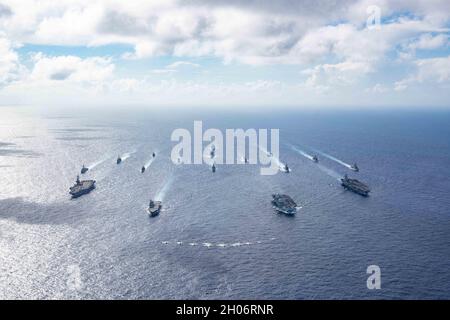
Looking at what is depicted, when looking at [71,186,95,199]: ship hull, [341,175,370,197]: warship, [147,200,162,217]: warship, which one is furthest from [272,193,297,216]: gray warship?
[71,186,95,199]: ship hull

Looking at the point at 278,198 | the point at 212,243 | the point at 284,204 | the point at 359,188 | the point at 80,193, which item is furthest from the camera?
the point at 359,188

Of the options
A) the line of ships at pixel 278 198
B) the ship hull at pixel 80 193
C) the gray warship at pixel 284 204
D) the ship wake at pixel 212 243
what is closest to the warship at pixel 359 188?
the line of ships at pixel 278 198

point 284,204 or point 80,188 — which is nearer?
point 284,204

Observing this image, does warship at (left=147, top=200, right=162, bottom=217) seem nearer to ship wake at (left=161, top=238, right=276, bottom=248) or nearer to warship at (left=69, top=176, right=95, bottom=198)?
ship wake at (left=161, top=238, right=276, bottom=248)

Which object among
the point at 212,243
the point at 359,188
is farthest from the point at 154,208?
the point at 359,188

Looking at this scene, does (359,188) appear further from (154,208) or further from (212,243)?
(154,208)

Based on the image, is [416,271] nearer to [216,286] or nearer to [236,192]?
[216,286]
